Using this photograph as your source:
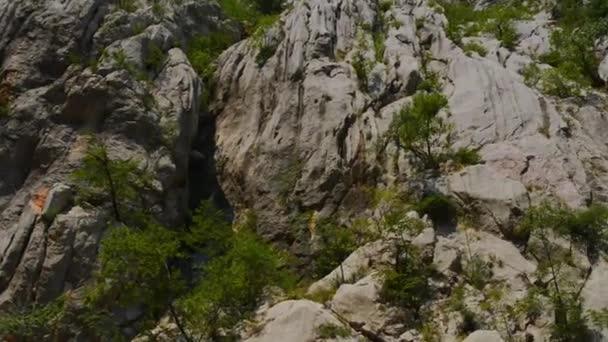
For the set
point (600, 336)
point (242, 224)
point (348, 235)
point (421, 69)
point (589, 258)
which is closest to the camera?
point (600, 336)

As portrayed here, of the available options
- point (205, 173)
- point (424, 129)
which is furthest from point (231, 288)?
point (205, 173)

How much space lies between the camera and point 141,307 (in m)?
20.9

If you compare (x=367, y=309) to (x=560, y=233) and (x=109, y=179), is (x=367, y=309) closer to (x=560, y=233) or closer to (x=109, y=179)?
(x=560, y=233)

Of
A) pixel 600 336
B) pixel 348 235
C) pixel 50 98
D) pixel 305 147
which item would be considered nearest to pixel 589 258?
pixel 600 336

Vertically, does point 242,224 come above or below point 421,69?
below

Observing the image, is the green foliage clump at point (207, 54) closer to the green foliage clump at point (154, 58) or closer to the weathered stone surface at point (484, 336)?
the green foliage clump at point (154, 58)

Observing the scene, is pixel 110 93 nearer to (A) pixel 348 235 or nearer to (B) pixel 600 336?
(A) pixel 348 235

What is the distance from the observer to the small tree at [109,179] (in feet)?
72.7

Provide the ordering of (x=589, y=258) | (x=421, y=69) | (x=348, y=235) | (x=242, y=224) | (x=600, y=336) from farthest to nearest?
(x=421, y=69) → (x=242, y=224) → (x=348, y=235) → (x=589, y=258) → (x=600, y=336)

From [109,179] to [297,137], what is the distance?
319 inches

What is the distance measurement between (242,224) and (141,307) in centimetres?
569

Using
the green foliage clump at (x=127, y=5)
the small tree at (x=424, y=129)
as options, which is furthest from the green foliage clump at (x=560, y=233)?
the green foliage clump at (x=127, y=5)

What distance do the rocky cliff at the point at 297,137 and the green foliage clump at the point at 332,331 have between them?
21 centimetres

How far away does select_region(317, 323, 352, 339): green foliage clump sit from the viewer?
18141 mm
